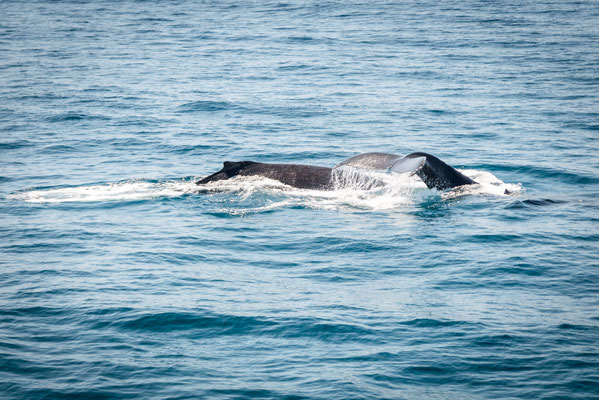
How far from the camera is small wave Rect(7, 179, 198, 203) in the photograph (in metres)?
14.1

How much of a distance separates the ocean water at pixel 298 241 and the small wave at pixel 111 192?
0.20 ft

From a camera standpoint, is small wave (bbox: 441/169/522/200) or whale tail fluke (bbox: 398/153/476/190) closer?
whale tail fluke (bbox: 398/153/476/190)

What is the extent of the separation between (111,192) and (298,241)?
4.88 meters

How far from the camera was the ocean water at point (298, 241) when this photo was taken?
729 centimetres

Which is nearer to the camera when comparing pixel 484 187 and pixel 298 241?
pixel 298 241

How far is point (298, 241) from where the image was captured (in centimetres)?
1151

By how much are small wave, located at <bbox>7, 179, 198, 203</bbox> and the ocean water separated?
62 mm

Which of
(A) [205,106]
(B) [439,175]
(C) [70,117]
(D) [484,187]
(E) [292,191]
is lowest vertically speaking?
(D) [484,187]

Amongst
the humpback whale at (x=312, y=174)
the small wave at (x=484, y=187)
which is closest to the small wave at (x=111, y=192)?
the humpback whale at (x=312, y=174)

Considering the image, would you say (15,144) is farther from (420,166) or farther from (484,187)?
(420,166)

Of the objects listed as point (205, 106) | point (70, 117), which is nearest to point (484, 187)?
point (205, 106)

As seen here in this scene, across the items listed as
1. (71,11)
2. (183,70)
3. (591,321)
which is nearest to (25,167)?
(591,321)

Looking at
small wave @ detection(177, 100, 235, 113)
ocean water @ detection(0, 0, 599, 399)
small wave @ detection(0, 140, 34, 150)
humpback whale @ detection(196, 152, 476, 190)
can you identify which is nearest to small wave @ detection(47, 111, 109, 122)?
ocean water @ detection(0, 0, 599, 399)

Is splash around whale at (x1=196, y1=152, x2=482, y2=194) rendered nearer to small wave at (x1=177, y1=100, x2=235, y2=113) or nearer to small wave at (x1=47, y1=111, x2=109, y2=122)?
small wave at (x1=47, y1=111, x2=109, y2=122)
